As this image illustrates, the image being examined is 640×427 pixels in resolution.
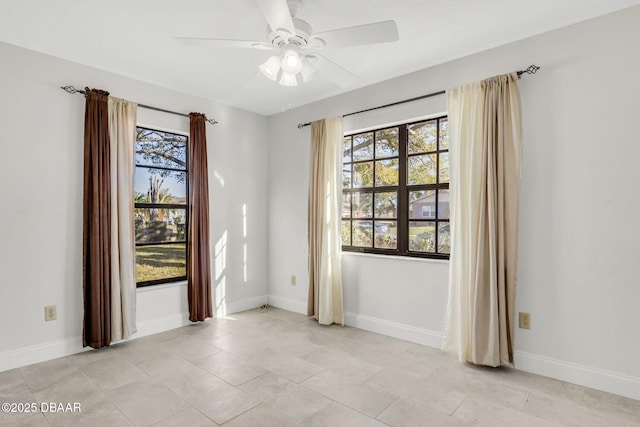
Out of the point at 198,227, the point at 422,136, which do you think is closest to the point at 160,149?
the point at 198,227

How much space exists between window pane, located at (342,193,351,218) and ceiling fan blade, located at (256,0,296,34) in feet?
7.29

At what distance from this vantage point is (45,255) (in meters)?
2.94

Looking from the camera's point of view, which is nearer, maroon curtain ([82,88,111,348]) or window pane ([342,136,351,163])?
maroon curtain ([82,88,111,348])

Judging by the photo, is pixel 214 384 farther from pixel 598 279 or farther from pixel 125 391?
pixel 598 279

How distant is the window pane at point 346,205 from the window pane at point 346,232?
0.08 meters

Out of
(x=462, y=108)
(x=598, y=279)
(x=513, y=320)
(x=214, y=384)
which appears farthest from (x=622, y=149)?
(x=214, y=384)

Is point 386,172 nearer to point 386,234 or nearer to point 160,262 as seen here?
point 386,234

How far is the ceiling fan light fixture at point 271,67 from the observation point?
232 centimetres

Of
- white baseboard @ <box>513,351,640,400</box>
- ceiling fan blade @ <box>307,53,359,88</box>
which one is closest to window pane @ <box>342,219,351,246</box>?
ceiling fan blade @ <box>307,53,359,88</box>

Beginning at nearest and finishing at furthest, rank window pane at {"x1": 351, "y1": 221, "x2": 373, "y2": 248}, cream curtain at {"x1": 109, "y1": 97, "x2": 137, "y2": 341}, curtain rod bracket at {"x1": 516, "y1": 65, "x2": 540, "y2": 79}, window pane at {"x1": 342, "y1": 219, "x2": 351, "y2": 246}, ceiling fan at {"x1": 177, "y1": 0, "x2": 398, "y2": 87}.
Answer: ceiling fan at {"x1": 177, "y1": 0, "x2": 398, "y2": 87} → curtain rod bracket at {"x1": 516, "y1": 65, "x2": 540, "y2": 79} → cream curtain at {"x1": 109, "y1": 97, "x2": 137, "y2": 341} → window pane at {"x1": 351, "y1": 221, "x2": 373, "y2": 248} → window pane at {"x1": 342, "y1": 219, "x2": 351, "y2": 246}

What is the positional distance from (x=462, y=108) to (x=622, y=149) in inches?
45.2

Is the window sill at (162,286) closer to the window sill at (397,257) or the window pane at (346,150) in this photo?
the window sill at (397,257)

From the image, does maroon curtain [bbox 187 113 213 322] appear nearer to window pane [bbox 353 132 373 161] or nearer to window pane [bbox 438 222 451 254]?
→ window pane [bbox 353 132 373 161]

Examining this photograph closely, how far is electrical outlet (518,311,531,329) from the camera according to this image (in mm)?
2668
